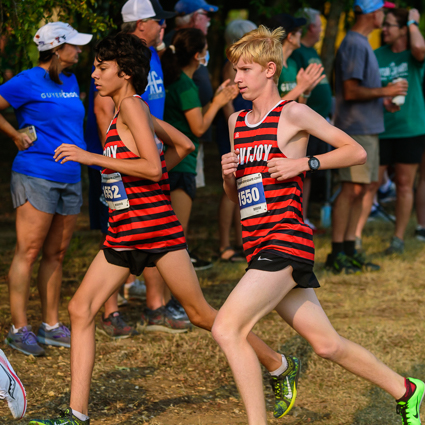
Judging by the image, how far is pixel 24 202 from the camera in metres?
4.18

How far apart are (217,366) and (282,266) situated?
1.56 metres

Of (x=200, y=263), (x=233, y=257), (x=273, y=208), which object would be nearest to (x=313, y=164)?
(x=273, y=208)

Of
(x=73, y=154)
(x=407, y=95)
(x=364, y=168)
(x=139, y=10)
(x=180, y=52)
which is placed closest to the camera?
(x=73, y=154)

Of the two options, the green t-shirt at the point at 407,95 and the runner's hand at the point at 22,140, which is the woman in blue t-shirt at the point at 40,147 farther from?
the green t-shirt at the point at 407,95

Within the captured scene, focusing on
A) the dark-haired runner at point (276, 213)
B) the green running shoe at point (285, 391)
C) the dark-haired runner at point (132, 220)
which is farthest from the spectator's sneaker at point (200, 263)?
the dark-haired runner at point (276, 213)

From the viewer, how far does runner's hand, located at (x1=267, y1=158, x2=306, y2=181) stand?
9.37 ft

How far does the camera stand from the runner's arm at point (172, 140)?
3.76m

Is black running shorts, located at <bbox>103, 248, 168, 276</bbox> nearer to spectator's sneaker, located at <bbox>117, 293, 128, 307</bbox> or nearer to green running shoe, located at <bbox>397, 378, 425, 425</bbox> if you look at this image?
green running shoe, located at <bbox>397, 378, 425, 425</bbox>

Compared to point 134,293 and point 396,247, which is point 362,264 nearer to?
point 396,247

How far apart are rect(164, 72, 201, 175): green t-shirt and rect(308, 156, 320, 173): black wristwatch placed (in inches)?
90.3

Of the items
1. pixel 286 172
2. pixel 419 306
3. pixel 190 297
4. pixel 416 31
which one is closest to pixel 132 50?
pixel 286 172

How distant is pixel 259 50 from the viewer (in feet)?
9.82

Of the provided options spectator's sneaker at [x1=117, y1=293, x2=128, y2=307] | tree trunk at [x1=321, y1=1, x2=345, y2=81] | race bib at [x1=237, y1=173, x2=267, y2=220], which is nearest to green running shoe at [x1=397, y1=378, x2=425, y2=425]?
race bib at [x1=237, y1=173, x2=267, y2=220]

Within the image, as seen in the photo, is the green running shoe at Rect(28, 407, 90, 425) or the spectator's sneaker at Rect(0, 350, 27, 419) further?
the green running shoe at Rect(28, 407, 90, 425)
